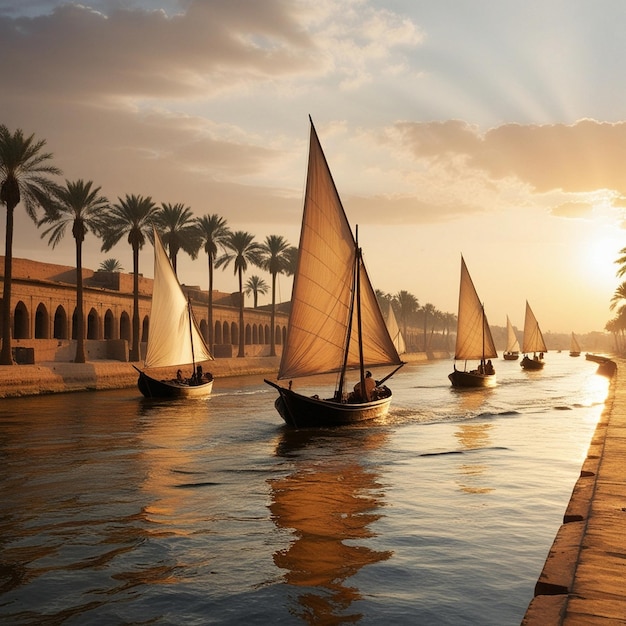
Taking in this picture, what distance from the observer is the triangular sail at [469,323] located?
164 ft

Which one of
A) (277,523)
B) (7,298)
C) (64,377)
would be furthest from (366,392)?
(7,298)

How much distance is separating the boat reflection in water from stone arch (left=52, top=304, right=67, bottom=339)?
3805cm

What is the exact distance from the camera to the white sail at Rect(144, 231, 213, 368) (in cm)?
3797

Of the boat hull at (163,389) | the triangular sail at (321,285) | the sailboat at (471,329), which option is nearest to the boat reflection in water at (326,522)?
the triangular sail at (321,285)

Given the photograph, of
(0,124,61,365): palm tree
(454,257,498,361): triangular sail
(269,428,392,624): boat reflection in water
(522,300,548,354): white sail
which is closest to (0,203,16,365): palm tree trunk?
(0,124,61,365): palm tree

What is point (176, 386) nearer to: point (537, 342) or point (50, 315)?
point (50, 315)

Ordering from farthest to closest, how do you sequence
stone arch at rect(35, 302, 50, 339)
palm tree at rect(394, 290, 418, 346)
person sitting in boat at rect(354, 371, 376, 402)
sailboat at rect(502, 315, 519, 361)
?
palm tree at rect(394, 290, 418, 346), sailboat at rect(502, 315, 519, 361), stone arch at rect(35, 302, 50, 339), person sitting in boat at rect(354, 371, 376, 402)

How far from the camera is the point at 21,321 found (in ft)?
164

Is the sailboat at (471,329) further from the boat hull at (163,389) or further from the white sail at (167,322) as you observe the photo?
the boat hull at (163,389)

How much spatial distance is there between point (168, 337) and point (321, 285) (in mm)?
17015

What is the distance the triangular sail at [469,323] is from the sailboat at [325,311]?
24678 mm

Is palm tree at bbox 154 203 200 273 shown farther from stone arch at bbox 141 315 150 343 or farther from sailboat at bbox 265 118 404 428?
sailboat at bbox 265 118 404 428

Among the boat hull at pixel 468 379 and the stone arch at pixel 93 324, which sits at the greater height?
the stone arch at pixel 93 324

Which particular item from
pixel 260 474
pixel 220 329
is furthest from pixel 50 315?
pixel 260 474
